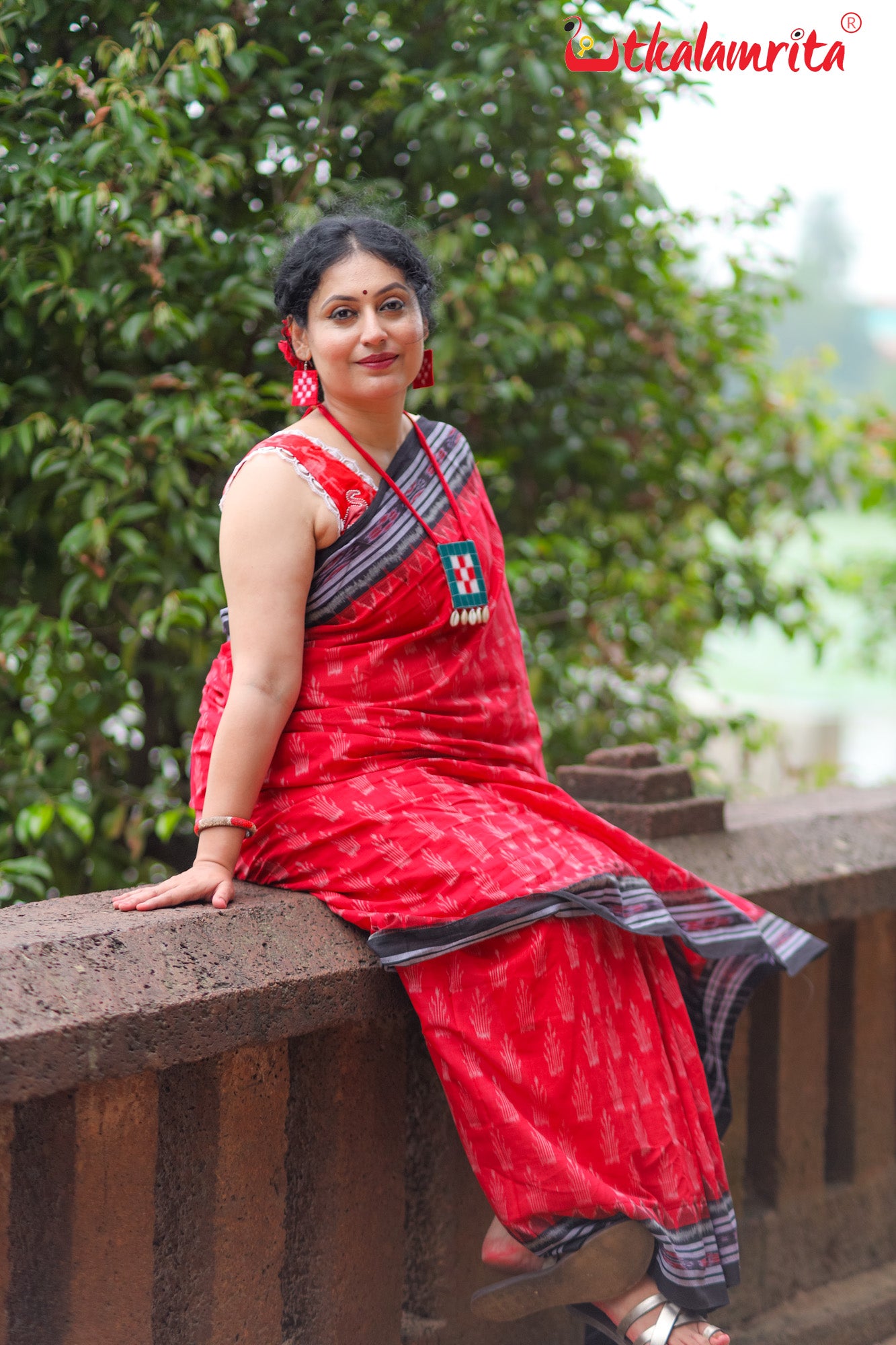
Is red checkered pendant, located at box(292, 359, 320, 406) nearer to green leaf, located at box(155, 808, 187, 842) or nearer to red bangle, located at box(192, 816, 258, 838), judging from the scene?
red bangle, located at box(192, 816, 258, 838)

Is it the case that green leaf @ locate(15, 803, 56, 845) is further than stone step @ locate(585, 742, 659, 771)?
No

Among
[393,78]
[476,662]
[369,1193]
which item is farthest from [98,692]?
[393,78]

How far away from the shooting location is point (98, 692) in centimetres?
266

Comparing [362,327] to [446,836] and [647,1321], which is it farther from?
[647,1321]

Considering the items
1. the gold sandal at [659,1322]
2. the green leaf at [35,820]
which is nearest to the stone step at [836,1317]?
the gold sandal at [659,1322]

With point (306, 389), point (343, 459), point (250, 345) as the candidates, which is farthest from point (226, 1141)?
point (250, 345)

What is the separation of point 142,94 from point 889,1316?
2635 millimetres

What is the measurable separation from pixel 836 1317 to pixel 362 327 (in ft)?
6.43

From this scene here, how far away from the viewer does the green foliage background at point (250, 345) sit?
2.43 meters

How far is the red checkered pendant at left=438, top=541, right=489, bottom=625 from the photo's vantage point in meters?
1.88

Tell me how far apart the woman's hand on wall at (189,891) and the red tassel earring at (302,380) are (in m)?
0.67

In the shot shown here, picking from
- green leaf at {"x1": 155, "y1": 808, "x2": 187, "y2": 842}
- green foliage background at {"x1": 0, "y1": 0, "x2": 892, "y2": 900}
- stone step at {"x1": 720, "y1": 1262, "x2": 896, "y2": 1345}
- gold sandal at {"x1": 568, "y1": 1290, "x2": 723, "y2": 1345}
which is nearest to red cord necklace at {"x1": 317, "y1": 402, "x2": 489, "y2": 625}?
green foliage background at {"x1": 0, "y1": 0, "x2": 892, "y2": 900}

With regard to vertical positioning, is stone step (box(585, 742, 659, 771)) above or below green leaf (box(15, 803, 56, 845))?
above

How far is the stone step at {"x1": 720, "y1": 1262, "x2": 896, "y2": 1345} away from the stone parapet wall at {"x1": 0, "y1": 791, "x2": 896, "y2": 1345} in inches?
3.6
